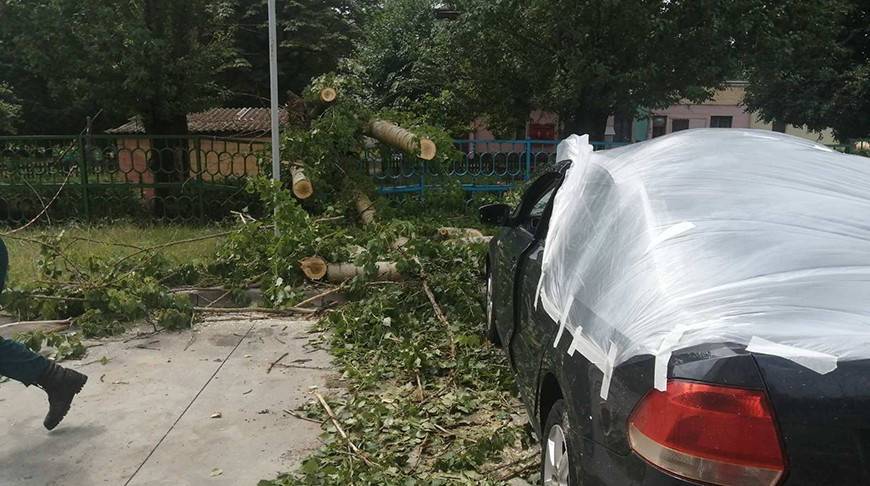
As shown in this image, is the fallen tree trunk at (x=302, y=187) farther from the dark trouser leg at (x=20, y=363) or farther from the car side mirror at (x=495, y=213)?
the dark trouser leg at (x=20, y=363)

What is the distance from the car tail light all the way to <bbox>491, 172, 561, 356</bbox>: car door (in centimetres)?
190

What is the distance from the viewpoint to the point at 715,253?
6.88 feet

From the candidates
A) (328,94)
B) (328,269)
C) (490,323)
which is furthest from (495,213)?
(328,94)

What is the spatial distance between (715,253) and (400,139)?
6.78 m

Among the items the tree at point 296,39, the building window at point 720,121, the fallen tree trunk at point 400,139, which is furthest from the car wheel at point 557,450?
the building window at point 720,121

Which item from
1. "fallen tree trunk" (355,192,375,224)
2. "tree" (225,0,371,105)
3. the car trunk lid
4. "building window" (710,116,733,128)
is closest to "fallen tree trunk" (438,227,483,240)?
"fallen tree trunk" (355,192,375,224)

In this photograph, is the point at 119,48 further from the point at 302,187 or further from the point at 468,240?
the point at 468,240

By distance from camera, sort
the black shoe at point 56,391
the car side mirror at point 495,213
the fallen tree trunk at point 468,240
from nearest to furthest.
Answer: the black shoe at point 56,391, the car side mirror at point 495,213, the fallen tree trunk at point 468,240

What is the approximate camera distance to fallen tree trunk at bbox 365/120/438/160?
27.1 ft

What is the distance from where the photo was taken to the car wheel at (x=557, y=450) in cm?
249

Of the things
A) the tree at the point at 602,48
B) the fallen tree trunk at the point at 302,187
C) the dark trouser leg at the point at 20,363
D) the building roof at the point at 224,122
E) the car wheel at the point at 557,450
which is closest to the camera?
the car wheel at the point at 557,450

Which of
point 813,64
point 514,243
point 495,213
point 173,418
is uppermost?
point 813,64

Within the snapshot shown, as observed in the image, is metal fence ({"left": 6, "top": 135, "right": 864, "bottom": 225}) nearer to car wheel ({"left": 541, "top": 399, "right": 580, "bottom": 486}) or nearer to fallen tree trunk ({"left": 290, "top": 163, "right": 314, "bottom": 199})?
fallen tree trunk ({"left": 290, "top": 163, "right": 314, "bottom": 199})

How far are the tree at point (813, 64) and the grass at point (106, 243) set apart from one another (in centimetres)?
1060
